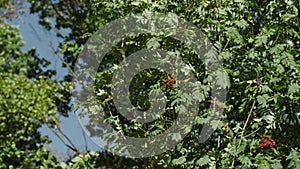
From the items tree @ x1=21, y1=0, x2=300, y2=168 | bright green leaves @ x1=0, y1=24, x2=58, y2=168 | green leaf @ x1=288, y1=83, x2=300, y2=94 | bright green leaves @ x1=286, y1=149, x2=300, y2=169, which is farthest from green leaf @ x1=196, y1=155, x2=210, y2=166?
bright green leaves @ x1=0, y1=24, x2=58, y2=168

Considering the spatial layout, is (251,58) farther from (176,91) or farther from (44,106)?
(44,106)

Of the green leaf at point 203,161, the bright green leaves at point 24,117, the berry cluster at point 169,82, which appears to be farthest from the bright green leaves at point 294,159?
the bright green leaves at point 24,117

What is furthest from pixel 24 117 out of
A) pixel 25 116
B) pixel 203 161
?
pixel 203 161

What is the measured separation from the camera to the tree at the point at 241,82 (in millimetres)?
2871

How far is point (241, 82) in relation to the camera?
298 cm

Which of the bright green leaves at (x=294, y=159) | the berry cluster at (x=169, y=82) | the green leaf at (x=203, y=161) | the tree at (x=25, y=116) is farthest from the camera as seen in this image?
the tree at (x=25, y=116)

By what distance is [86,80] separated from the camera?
5758mm

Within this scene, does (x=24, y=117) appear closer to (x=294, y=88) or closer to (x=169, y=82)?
(x=169, y=82)

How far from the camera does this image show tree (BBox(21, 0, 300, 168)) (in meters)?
2.87

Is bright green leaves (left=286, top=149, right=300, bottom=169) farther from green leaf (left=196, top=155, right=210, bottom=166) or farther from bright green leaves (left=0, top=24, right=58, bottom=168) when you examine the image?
bright green leaves (left=0, top=24, right=58, bottom=168)

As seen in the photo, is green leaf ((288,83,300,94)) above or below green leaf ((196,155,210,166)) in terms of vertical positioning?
above

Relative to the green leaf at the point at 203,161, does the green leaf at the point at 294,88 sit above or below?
above

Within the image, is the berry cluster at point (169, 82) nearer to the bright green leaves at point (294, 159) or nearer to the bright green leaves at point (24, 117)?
the bright green leaves at point (294, 159)

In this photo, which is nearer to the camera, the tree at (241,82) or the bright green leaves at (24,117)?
the tree at (241,82)
